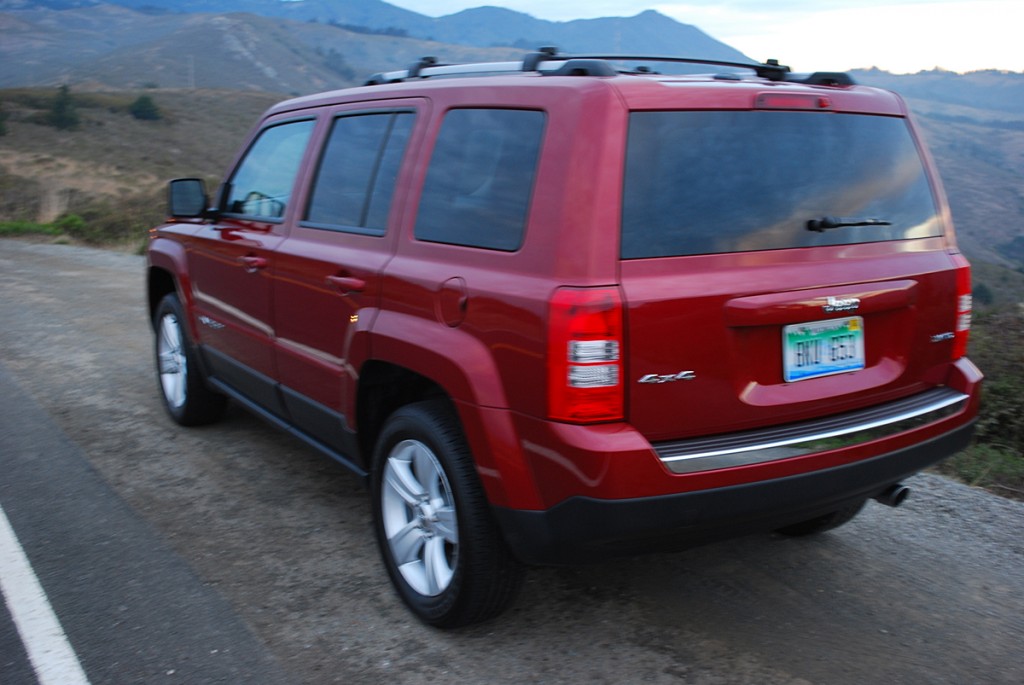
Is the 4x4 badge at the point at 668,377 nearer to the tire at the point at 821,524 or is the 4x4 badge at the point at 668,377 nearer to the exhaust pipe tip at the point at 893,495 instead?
the exhaust pipe tip at the point at 893,495

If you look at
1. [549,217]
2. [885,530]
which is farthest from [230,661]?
[885,530]

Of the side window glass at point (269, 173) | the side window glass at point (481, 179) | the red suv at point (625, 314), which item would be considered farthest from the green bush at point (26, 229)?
the side window glass at point (481, 179)

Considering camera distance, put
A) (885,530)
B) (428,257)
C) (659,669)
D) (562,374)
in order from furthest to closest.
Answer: (885,530) < (428,257) < (659,669) < (562,374)

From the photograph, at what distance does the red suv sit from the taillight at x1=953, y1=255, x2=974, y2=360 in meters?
0.01

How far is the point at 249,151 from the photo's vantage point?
4809 millimetres

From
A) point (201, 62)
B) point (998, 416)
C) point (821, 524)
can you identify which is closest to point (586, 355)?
point (821, 524)

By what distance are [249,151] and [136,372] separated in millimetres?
2809

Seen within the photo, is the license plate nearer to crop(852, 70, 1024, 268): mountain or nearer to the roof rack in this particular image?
the roof rack

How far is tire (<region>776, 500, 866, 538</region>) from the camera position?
3808mm

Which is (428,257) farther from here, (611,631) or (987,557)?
(987,557)

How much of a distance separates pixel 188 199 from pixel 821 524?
356 centimetres

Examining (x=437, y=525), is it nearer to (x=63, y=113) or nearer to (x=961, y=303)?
(x=961, y=303)

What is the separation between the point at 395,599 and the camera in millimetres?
3420

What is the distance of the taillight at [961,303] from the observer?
321 centimetres
